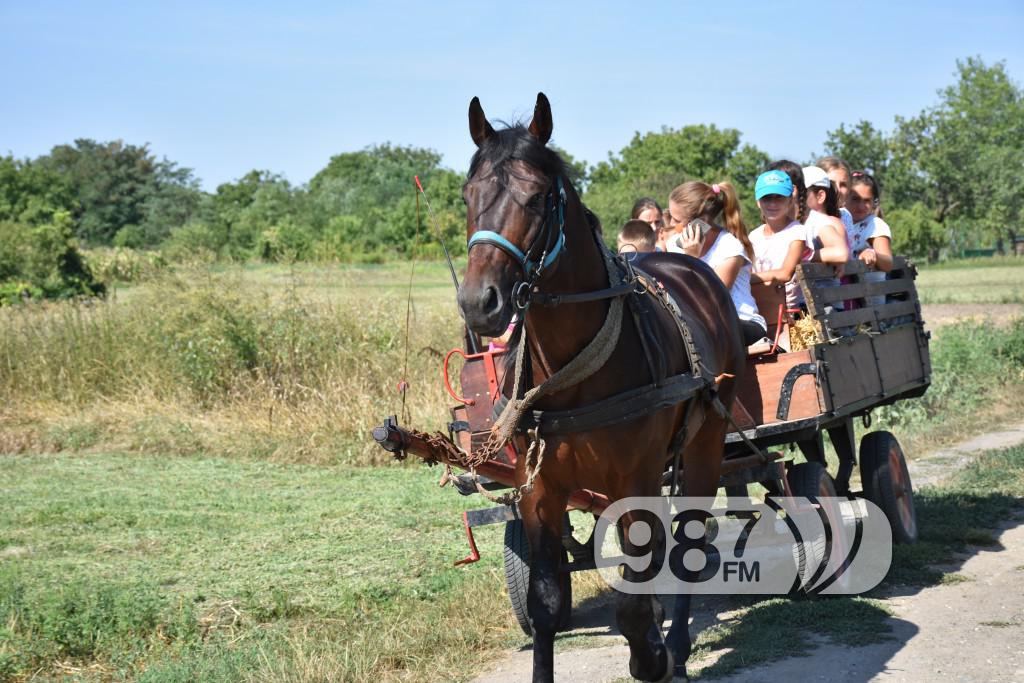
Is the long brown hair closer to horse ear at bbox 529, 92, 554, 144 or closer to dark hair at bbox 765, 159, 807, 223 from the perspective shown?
dark hair at bbox 765, 159, 807, 223

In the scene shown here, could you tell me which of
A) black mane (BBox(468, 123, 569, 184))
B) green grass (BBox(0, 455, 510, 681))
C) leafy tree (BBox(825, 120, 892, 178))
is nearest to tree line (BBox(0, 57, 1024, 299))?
leafy tree (BBox(825, 120, 892, 178))

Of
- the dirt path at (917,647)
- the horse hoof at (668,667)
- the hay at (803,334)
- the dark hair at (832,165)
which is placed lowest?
the dirt path at (917,647)

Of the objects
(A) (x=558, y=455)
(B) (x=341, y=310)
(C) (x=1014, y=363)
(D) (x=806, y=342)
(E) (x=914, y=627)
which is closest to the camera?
(A) (x=558, y=455)

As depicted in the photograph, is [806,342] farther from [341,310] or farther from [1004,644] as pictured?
[341,310]

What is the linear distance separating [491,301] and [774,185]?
11.9 ft

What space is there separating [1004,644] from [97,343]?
1104 centimetres

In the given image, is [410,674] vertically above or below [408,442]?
below

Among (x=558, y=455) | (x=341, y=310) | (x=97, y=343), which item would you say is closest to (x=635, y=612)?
(x=558, y=455)

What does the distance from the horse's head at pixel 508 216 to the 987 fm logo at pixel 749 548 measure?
123cm

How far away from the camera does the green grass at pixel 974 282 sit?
25953 millimetres

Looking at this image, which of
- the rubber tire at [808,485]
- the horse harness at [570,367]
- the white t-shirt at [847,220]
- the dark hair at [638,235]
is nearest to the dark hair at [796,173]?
the white t-shirt at [847,220]

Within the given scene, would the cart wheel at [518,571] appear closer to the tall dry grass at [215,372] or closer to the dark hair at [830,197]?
the dark hair at [830,197]

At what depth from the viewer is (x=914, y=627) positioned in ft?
17.1

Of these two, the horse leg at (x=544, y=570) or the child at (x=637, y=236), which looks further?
the child at (x=637, y=236)
